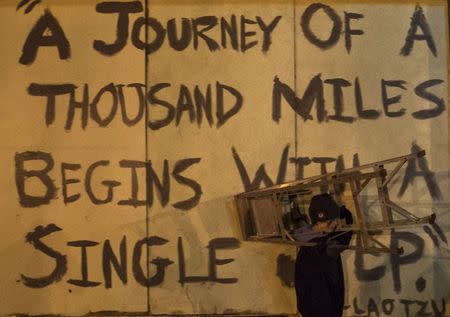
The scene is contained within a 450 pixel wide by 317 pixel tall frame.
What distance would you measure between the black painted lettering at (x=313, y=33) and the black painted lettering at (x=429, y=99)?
2.80 feet

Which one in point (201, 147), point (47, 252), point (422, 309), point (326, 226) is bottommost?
point (422, 309)

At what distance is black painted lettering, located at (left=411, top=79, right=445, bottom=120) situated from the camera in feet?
16.7

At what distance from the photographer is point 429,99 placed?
5086 mm

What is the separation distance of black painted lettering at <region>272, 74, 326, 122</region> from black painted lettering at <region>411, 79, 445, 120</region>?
83 cm

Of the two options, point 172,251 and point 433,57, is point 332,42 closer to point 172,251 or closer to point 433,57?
point 433,57

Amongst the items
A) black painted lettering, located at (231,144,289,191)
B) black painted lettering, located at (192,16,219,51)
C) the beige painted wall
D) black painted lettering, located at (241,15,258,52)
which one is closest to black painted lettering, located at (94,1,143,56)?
the beige painted wall

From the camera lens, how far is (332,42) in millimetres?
5082

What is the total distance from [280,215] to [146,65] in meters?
1.75

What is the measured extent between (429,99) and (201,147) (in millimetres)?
2049

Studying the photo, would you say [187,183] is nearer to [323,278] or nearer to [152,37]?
[152,37]

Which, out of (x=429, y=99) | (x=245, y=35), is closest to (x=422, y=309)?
(x=429, y=99)

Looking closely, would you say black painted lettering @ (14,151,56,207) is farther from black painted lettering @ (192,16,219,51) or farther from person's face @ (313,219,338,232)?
person's face @ (313,219,338,232)

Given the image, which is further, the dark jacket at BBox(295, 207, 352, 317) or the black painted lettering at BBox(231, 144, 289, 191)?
the black painted lettering at BBox(231, 144, 289, 191)

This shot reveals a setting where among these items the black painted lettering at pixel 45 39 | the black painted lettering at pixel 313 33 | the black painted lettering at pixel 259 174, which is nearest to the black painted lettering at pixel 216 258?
the black painted lettering at pixel 259 174
